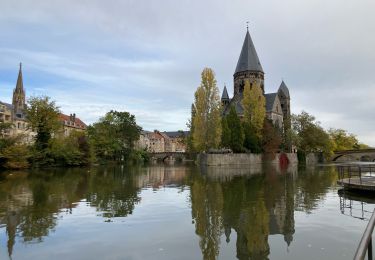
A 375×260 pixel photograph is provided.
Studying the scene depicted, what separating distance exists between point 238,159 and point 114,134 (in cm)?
3475

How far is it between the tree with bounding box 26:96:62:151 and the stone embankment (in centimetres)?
2729

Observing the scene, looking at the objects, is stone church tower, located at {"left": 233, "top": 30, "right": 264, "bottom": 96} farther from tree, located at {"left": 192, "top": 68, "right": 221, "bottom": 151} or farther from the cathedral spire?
the cathedral spire

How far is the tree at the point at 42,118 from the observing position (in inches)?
2411

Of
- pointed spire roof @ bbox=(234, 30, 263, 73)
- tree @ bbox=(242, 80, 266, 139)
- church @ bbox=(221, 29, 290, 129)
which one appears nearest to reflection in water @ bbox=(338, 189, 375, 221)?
tree @ bbox=(242, 80, 266, 139)

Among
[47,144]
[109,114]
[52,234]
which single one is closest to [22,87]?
[109,114]

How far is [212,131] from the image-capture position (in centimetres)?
6619

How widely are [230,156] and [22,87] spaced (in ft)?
238

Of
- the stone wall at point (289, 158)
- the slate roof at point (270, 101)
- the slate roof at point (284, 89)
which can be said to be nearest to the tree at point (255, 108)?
the stone wall at point (289, 158)

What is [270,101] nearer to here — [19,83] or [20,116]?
[20,116]

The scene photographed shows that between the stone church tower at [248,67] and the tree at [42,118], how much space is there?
200ft

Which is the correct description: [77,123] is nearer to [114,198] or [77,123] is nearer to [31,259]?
[114,198]

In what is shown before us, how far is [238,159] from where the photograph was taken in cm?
7325

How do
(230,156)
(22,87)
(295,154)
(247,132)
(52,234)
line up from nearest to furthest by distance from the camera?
(52,234)
(230,156)
(247,132)
(295,154)
(22,87)

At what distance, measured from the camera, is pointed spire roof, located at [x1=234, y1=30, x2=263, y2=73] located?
107 m
